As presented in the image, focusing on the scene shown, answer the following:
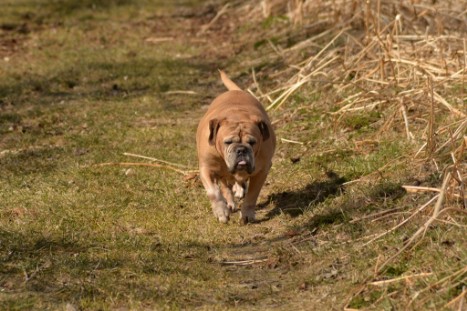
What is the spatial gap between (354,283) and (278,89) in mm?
5623

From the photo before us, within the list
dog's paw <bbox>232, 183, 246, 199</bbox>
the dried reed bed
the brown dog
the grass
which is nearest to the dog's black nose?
the brown dog

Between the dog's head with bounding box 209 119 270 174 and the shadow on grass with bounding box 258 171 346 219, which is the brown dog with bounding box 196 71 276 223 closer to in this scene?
the dog's head with bounding box 209 119 270 174

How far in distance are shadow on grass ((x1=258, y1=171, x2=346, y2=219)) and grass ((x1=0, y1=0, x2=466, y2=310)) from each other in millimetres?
20

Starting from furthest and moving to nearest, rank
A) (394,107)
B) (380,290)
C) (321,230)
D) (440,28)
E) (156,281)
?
1. (440,28)
2. (394,107)
3. (321,230)
4. (156,281)
5. (380,290)

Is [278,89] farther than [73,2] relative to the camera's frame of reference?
No

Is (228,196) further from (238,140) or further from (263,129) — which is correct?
(238,140)

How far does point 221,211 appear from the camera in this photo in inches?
315

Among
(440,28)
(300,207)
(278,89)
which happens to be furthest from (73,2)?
(300,207)

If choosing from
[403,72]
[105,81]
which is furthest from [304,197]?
[105,81]

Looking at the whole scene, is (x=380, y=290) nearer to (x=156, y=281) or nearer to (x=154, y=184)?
(x=156, y=281)

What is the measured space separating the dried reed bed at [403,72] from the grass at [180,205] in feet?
0.50

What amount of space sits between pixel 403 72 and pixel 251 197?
2925 mm

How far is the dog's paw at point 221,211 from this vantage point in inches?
315

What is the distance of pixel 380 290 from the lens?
5918 mm
